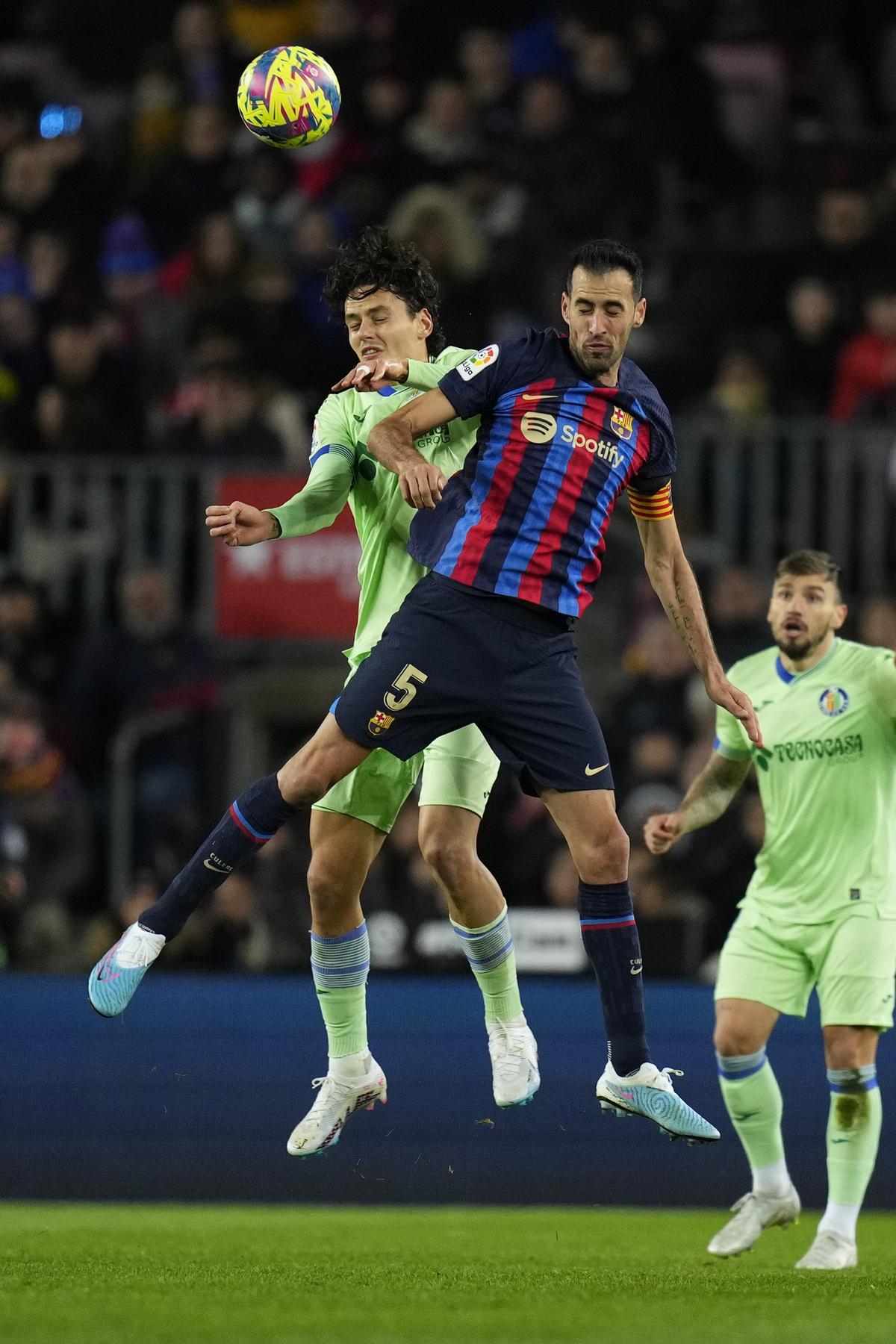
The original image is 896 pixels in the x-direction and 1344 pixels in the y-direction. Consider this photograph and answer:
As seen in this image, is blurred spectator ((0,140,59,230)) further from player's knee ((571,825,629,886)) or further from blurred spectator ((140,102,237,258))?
player's knee ((571,825,629,886))

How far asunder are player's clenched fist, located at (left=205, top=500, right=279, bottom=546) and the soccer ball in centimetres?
132

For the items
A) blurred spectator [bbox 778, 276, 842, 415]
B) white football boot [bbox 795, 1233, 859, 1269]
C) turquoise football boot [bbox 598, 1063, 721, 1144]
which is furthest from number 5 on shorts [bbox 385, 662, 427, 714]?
blurred spectator [bbox 778, 276, 842, 415]

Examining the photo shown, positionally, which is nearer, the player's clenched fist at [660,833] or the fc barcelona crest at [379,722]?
the fc barcelona crest at [379,722]

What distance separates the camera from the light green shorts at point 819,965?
787 cm

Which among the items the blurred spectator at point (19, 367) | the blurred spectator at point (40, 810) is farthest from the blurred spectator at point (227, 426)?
the blurred spectator at point (40, 810)

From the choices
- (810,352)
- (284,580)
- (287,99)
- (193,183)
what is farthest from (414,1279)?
(193,183)

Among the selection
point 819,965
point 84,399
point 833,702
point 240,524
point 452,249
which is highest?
point 452,249

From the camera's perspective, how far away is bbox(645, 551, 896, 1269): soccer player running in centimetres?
793

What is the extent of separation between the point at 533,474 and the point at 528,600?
367 mm

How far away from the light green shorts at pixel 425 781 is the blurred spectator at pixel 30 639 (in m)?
4.95

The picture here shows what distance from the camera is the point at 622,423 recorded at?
6.40m

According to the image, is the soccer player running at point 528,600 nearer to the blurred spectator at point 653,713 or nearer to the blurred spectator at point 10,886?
the blurred spectator at point 653,713

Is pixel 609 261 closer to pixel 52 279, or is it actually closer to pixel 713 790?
pixel 713 790

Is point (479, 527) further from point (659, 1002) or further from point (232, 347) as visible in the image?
point (232, 347)
